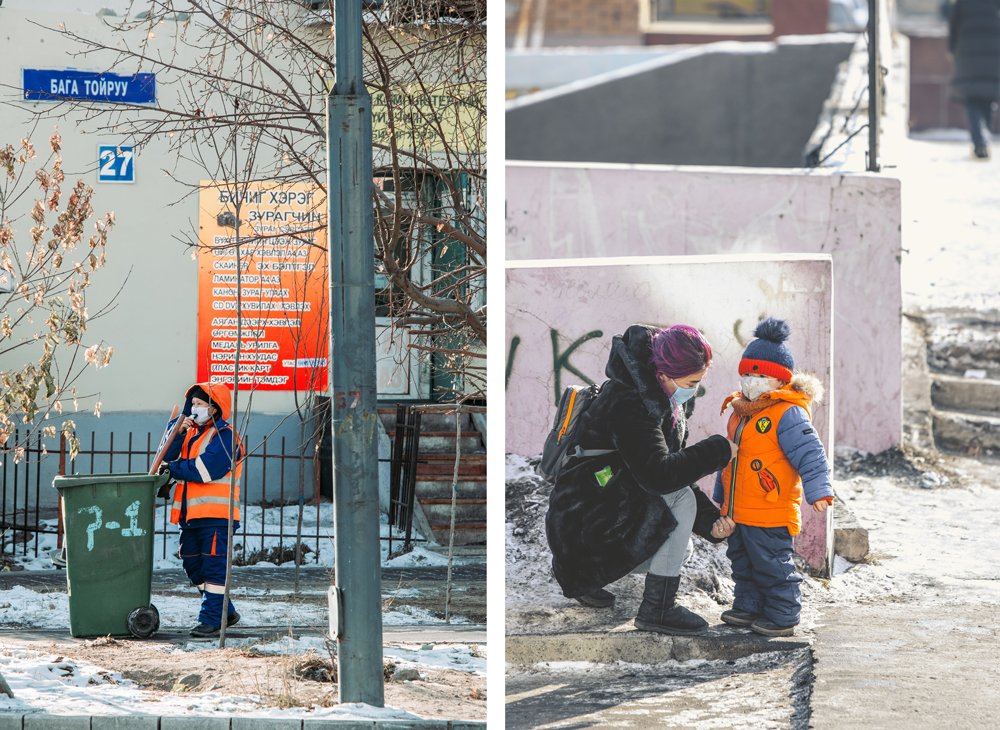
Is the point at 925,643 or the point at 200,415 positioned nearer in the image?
the point at 925,643

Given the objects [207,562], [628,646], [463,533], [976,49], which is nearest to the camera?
[628,646]

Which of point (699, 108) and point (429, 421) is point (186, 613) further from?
point (699, 108)

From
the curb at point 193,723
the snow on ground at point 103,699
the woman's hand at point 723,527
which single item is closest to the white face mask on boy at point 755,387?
the woman's hand at point 723,527

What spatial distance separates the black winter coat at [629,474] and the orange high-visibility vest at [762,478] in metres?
0.09

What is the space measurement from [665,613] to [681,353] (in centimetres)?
120

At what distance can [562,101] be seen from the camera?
54.5ft

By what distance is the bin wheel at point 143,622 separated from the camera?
5.82 meters

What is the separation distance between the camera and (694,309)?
15.9ft

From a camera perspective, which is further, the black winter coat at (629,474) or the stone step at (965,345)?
the stone step at (965,345)

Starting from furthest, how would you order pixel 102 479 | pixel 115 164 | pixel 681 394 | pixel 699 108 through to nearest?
pixel 699 108
pixel 115 164
pixel 102 479
pixel 681 394

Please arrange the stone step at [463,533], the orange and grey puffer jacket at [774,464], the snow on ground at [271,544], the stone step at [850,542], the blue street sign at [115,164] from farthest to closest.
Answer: the blue street sign at [115,164] → the stone step at [463,533] → the snow on ground at [271,544] → the stone step at [850,542] → the orange and grey puffer jacket at [774,464]

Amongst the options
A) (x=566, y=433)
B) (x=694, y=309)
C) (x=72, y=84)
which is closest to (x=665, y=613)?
(x=566, y=433)

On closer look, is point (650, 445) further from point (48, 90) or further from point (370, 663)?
point (48, 90)

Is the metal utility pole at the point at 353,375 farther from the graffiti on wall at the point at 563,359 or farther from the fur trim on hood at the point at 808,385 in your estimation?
the fur trim on hood at the point at 808,385
